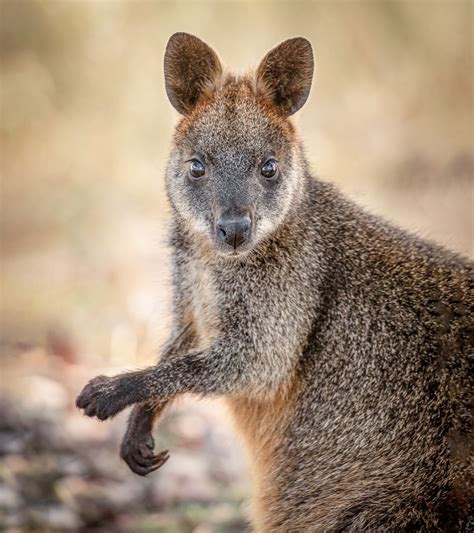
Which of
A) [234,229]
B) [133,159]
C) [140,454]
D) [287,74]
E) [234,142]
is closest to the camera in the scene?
[234,229]

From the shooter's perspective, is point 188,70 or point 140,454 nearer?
point 188,70

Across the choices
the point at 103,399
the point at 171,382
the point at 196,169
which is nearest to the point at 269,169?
the point at 196,169

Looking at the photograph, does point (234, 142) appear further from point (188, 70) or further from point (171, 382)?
point (171, 382)

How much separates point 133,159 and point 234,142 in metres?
5.50

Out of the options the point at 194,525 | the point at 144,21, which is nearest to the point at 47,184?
the point at 144,21

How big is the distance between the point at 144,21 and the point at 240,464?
578cm

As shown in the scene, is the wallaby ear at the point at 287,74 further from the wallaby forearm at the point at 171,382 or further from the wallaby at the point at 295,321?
the wallaby forearm at the point at 171,382

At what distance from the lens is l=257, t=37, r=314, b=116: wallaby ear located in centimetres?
485

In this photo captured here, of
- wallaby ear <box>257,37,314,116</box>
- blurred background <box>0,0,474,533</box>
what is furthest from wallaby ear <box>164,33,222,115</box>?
blurred background <box>0,0,474,533</box>

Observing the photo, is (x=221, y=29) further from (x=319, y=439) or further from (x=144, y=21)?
(x=319, y=439)

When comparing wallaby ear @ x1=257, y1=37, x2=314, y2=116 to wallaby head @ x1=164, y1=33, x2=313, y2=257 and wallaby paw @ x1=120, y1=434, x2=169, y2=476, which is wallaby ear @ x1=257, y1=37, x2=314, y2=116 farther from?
wallaby paw @ x1=120, y1=434, x2=169, y2=476

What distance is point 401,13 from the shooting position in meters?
11.3

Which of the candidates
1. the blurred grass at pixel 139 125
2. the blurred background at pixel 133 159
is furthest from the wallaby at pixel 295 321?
the blurred grass at pixel 139 125

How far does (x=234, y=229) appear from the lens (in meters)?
4.46
